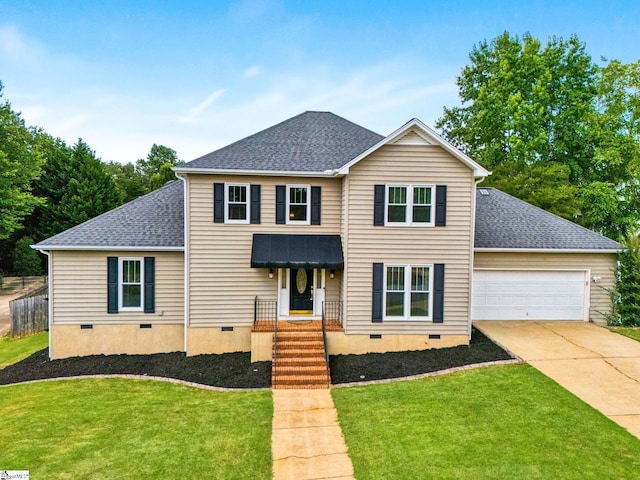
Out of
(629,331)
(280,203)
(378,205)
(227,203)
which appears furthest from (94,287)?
(629,331)

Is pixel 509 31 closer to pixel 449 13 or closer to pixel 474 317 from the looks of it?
pixel 449 13

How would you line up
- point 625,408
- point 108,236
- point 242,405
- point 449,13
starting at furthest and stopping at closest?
point 449,13
point 108,236
point 242,405
point 625,408

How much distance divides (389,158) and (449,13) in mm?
14480

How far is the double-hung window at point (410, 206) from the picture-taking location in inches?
482

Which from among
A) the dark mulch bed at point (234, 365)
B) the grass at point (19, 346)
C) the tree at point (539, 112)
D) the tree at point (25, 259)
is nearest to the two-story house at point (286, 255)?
the dark mulch bed at point (234, 365)

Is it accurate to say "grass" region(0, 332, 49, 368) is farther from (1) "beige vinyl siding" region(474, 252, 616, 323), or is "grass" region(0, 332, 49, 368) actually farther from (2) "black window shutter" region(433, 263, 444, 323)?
(1) "beige vinyl siding" region(474, 252, 616, 323)

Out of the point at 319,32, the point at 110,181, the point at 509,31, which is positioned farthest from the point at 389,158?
the point at 110,181

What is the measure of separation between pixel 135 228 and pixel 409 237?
950 cm

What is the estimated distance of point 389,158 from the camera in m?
12.1

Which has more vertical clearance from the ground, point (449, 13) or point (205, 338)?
point (449, 13)

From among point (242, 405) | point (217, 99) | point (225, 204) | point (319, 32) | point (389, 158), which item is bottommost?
point (242, 405)

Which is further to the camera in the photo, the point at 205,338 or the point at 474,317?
the point at 474,317

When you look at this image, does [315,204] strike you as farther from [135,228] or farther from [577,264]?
[577,264]

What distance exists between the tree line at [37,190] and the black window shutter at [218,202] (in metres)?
24.0
